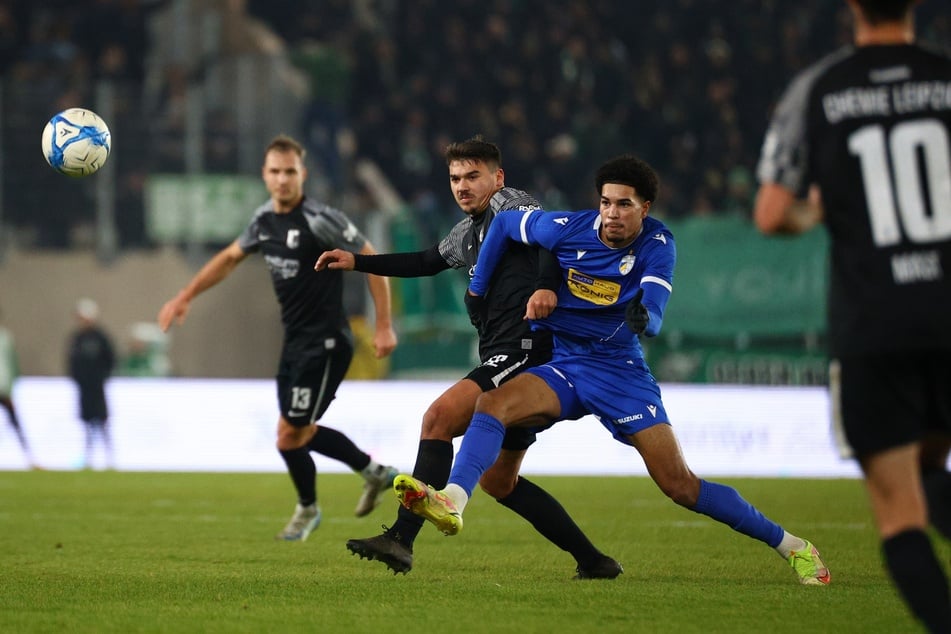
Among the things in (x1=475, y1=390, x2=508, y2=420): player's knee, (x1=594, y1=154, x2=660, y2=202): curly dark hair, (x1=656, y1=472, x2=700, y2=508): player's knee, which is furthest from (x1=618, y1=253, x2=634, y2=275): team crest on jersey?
(x1=656, y1=472, x2=700, y2=508): player's knee

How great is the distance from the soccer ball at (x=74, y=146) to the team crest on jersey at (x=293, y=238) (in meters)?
1.36

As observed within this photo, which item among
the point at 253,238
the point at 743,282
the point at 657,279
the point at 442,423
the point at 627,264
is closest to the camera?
the point at 657,279

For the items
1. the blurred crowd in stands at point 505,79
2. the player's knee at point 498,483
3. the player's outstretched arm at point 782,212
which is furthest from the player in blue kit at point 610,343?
the blurred crowd in stands at point 505,79

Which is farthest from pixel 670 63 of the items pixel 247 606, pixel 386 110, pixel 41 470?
pixel 247 606

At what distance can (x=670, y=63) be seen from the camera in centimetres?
2244

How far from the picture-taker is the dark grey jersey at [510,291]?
6344 millimetres

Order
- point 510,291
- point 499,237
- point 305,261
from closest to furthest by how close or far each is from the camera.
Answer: point 499,237 < point 510,291 < point 305,261

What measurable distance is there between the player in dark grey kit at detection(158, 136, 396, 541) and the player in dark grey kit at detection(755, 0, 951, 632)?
514cm

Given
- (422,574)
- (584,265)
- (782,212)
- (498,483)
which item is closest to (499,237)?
(584,265)

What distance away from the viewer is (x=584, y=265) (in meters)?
6.20

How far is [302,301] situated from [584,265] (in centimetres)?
324

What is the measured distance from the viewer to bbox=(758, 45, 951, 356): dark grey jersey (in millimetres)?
3686

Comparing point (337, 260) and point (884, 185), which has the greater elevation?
point (884, 185)

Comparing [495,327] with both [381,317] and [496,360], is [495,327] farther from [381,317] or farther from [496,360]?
[381,317]
